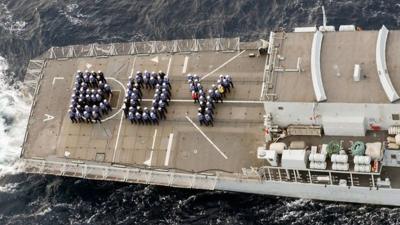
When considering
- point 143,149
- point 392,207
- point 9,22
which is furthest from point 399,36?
point 9,22

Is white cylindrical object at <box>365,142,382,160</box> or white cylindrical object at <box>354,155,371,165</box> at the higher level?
white cylindrical object at <box>365,142,382,160</box>

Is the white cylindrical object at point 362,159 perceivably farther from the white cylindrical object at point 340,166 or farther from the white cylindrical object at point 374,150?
the white cylindrical object at point 340,166

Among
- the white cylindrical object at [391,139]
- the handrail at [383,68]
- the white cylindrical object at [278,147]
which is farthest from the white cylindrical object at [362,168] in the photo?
the white cylindrical object at [278,147]

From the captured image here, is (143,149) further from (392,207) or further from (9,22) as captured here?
(9,22)

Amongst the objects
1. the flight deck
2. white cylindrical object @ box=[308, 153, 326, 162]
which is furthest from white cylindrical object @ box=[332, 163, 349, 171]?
the flight deck

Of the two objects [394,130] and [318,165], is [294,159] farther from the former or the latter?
[394,130]

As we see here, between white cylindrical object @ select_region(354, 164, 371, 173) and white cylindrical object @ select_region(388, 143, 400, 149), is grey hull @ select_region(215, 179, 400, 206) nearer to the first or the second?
white cylindrical object @ select_region(354, 164, 371, 173)
